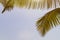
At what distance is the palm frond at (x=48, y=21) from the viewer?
4508mm

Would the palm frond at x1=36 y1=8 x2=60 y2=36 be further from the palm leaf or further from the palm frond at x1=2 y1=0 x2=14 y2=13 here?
the palm frond at x1=2 y1=0 x2=14 y2=13

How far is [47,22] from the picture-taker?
15.0ft

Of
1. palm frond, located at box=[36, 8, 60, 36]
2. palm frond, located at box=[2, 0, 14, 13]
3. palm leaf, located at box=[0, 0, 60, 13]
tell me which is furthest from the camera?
palm frond, located at box=[2, 0, 14, 13]

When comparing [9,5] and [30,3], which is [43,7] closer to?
[30,3]

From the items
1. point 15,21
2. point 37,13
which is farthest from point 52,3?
point 15,21

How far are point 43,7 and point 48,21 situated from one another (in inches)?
16.0

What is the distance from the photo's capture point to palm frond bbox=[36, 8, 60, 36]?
451 cm

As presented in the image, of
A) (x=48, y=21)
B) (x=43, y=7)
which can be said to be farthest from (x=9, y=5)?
(x=48, y=21)

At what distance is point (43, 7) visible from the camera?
477 cm

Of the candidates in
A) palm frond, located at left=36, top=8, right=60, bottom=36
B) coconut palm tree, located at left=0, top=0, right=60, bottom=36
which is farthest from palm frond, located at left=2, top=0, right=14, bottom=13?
palm frond, located at left=36, top=8, right=60, bottom=36

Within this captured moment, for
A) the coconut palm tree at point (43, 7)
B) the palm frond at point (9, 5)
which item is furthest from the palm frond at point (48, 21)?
the palm frond at point (9, 5)

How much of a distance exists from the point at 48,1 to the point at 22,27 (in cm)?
162

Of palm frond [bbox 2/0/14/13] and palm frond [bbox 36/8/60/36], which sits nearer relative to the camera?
palm frond [bbox 36/8/60/36]

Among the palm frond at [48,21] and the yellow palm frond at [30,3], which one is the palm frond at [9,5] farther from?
the palm frond at [48,21]
